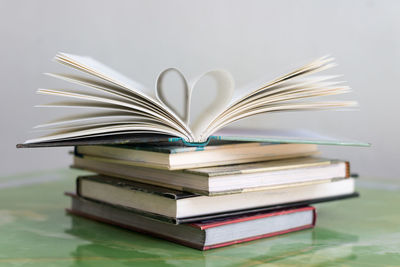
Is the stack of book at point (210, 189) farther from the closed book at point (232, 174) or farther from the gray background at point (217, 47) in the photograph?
the gray background at point (217, 47)

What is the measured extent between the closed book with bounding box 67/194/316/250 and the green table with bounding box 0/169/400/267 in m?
0.02

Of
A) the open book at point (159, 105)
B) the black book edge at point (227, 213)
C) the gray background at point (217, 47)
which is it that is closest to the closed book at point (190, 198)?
the black book edge at point (227, 213)

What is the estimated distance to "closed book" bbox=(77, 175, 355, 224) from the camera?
37.3 inches

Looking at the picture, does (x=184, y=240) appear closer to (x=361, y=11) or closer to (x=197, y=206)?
(x=197, y=206)

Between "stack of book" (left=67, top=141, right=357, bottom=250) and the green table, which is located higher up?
"stack of book" (left=67, top=141, right=357, bottom=250)

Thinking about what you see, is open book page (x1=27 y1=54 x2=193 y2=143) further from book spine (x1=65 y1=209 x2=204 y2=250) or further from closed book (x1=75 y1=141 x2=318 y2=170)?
book spine (x1=65 y1=209 x2=204 y2=250)

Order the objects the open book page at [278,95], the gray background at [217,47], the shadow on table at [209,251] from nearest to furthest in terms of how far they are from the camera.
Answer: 1. the shadow on table at [209,251]
2. the open book page at [278,95]
3. the gray background at [217,47]

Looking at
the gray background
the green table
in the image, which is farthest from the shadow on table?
the gray background

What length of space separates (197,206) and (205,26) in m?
1.52

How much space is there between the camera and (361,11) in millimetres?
2139

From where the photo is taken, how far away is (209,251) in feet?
3.04

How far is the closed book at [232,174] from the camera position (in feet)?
3.06

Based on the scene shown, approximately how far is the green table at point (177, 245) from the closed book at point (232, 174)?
0.10 meters

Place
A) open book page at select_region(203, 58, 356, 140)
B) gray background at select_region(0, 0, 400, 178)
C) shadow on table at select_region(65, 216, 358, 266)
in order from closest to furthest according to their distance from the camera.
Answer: shadow on table at select_region(65, 216, 358, 266) → open book page at select_region(203, 58, 356, 140) → gray background at select_region(0, 0, 400, 178)
